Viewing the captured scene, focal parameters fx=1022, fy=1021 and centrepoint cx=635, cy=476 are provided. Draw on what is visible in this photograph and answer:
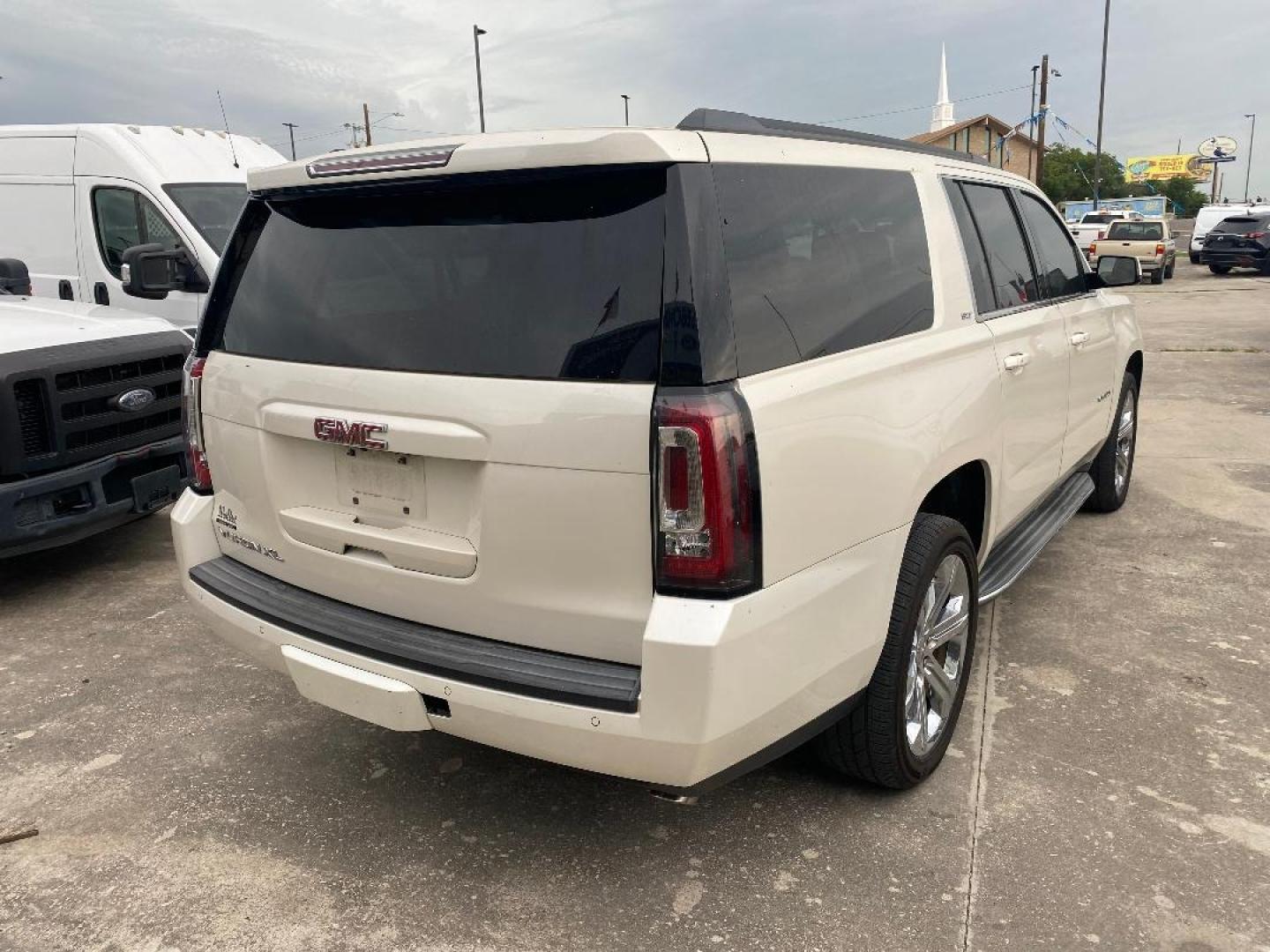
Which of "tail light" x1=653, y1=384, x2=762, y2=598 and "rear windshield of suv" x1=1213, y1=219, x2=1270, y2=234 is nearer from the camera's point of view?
"tail light" x1=653, y1=384, x2=762, y2=598

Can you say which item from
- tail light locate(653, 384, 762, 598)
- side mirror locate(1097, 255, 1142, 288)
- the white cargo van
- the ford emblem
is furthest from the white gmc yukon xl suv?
the white cargo van

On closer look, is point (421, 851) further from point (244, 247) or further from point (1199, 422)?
point (1199, 422)

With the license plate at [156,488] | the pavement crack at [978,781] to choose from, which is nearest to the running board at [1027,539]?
the pavement crack at [978,781]

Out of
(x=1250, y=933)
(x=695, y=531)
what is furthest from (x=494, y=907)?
(x=1250, y=933)

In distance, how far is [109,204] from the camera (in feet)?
25.0

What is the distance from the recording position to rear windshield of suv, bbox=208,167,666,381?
7.16 ft

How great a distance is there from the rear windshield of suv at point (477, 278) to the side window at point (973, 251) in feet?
5.31

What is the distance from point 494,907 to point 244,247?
196 cm

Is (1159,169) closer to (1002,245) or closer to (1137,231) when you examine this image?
(1137,231)

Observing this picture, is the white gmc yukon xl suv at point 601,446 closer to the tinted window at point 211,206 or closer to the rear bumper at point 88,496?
the rear bumper at point 88,496

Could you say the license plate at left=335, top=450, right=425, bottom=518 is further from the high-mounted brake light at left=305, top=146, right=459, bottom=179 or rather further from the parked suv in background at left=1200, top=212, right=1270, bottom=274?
the parked suv in background at left=1200, top=212, right=1270, bottom=274

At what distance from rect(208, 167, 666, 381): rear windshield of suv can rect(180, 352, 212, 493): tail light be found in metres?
0.28

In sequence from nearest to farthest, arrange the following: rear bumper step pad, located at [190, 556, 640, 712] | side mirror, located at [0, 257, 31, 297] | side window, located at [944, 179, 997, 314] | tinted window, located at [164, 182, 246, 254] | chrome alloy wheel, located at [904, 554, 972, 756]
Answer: rear bumper step pad, located at [190, 556, 640, 712], chrome alloy wheel, located at [904, 554, 972, 756], side window, located at [944, 179, 997, 314], side mirror, located at [0, 257, 31, 297], tinted window, located at [164, 182, 246, 254]

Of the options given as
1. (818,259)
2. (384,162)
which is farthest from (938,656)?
(384,162)
